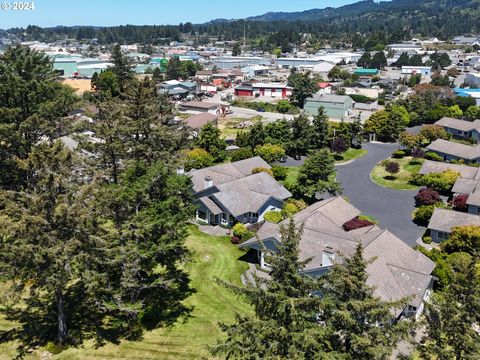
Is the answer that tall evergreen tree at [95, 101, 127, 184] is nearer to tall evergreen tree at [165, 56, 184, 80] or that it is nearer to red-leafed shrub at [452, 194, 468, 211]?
red-leafed shrub at [452, 194, 468, 211]

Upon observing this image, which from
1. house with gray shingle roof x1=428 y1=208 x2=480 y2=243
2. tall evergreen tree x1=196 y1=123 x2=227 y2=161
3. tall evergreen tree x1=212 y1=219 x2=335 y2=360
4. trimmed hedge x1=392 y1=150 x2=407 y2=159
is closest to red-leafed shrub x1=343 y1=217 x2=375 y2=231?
house with gray shingle roof x1=428 y1=208 x2=480 y2=243

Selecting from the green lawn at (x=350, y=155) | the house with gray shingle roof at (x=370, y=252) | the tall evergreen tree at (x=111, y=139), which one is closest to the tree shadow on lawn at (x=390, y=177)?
the green lawn at (x=350, y=155)

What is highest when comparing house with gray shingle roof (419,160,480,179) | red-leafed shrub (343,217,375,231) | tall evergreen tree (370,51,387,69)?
tall evergreen tree (370,51,387,69)

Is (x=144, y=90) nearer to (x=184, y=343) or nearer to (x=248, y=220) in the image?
(x=248, y=220)

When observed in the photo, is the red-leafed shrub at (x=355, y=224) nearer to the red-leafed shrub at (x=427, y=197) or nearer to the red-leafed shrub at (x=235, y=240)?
the red-leafed shrub at (x=235, y=240)

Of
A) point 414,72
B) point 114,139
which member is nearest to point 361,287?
point 114,139

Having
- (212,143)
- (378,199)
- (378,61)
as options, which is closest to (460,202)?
(378,199)
